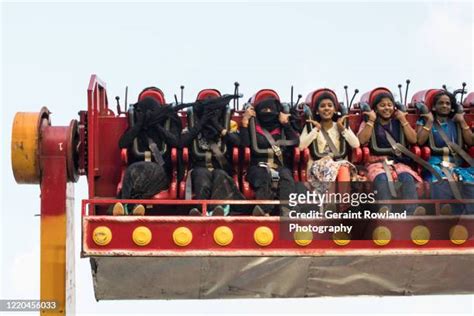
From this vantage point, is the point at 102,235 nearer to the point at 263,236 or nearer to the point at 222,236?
the point at 222,236

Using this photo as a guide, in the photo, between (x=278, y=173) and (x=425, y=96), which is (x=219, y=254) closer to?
(x=278, y=173)

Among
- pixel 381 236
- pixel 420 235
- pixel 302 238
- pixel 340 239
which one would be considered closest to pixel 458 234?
pixel 420 235

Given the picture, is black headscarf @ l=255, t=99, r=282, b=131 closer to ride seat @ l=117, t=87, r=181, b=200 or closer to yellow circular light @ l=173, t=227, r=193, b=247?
ride seat @ l=117, t=87, r=181, b=200

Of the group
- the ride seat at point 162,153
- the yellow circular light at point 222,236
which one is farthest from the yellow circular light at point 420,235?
the ride seat at point 162,153

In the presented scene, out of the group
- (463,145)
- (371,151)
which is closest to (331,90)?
(371,151)

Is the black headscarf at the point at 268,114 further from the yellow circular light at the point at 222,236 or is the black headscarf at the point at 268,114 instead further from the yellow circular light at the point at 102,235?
the yellow circular light at the point at 102,235

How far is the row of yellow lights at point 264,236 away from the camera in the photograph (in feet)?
32.9

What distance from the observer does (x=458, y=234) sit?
1037 cm

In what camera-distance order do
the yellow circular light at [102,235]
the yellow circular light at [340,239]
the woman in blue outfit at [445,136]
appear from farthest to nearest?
the woman in blue outfit at [445,136] < the yellow circular light at [340,239] < the yellow circular light at [102,235]

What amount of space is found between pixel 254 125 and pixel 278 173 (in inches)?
21.4

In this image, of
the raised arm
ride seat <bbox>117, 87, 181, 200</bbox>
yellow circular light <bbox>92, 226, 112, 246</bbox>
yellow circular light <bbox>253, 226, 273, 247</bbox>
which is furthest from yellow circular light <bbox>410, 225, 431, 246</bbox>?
yellow circular light <bbox>92, 226, 112, 246</bbox>

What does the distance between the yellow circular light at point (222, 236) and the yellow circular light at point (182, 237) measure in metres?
0.23

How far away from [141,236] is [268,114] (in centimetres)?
185

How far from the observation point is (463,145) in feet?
37.0
